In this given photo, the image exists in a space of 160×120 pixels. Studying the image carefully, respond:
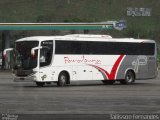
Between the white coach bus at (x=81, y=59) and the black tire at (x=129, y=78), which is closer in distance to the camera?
the white coach bus at (x=81, y=59)

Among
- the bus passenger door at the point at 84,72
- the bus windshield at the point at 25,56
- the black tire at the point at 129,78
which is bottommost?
the black tire at the point at 129,78

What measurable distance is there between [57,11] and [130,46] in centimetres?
8845

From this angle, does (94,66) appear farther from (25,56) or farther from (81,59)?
(25,56)

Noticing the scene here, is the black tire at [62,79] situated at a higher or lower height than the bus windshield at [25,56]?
lower

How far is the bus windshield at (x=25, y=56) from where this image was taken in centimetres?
3338

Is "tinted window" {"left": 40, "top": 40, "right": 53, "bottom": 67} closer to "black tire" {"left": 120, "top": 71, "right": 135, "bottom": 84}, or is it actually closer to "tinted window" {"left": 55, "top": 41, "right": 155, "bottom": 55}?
"tinted window" {"left": 55, "top": 41, "right": 155, "bottom": 55}

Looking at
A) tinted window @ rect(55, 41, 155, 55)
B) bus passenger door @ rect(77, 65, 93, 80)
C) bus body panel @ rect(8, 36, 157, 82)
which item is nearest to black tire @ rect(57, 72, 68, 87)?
bus body panel @ rect(8, 36, 157, 82)

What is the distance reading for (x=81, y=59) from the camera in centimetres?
3522

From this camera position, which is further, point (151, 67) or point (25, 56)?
point (151, 67)

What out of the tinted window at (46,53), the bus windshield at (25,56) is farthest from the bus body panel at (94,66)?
the bus windshield at (25,56)

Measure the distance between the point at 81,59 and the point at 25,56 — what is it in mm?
3380

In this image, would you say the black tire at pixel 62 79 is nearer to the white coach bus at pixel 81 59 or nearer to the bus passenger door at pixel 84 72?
the white coach bus at pixel 81 59

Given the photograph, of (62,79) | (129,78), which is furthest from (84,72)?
(129,78)

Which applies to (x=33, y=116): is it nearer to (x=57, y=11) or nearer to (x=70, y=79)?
(x=70, y=79)
